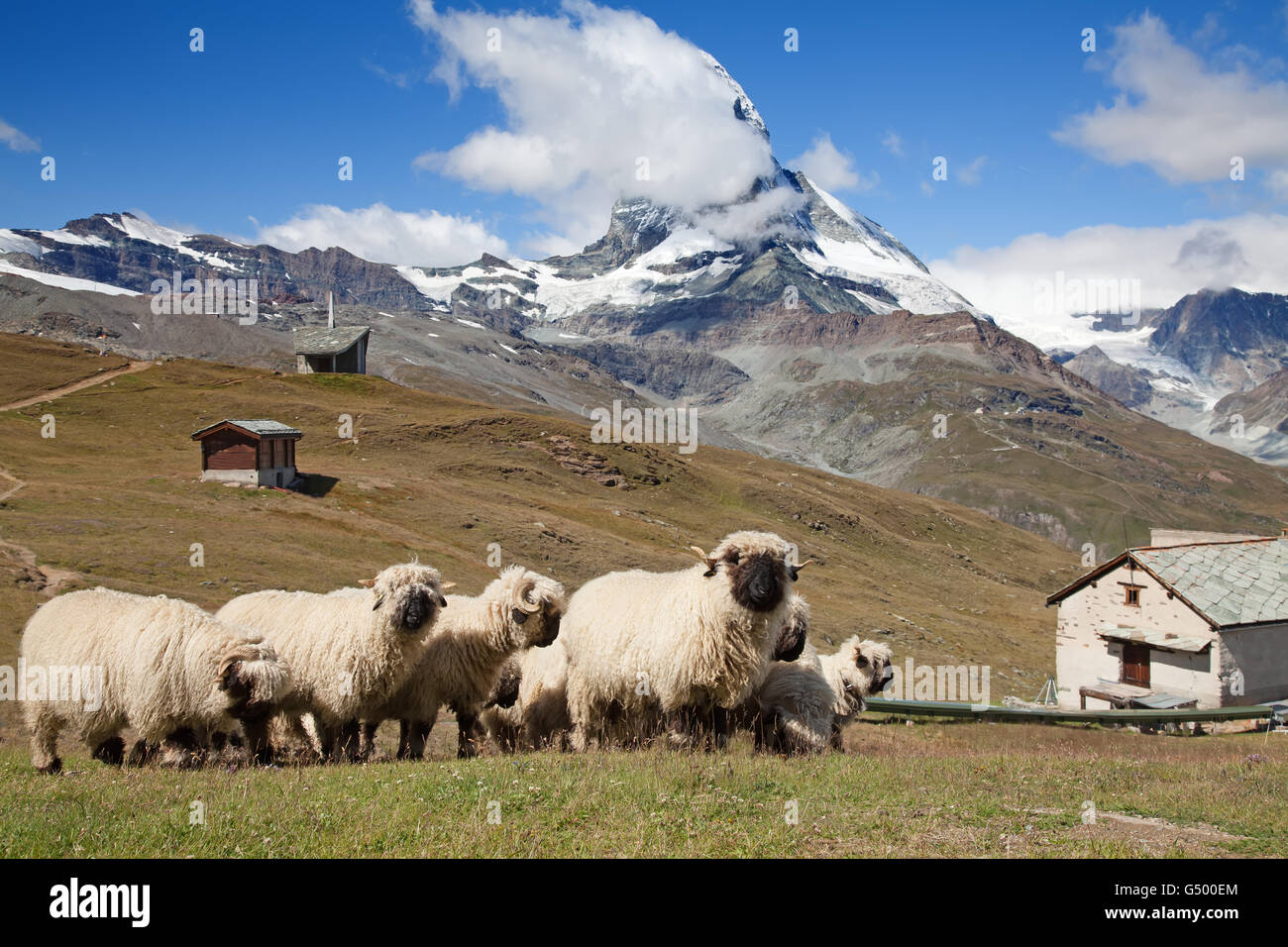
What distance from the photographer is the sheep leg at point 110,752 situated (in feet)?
44.1

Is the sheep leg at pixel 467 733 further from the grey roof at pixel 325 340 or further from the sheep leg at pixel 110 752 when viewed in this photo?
the grey roof at pixel 325 340

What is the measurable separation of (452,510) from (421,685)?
41.3 metres

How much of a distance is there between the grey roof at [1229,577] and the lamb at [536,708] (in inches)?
1384

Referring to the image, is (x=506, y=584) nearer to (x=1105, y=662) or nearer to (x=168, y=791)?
(x=168, y=791)

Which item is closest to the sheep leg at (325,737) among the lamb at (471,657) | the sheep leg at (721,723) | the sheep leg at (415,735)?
the lamb at (471,657)

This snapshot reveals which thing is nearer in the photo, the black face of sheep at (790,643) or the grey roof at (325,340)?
the black face of sheep at (790,643)

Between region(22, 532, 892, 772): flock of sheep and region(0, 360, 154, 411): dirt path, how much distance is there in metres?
79.5

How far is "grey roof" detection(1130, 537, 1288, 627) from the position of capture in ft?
131

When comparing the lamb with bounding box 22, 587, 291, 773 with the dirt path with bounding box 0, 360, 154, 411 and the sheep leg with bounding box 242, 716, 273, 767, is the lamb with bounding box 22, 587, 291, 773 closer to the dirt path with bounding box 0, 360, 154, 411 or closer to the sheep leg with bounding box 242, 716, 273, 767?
the sheep leg with bounding box 242, 716, 273, 767

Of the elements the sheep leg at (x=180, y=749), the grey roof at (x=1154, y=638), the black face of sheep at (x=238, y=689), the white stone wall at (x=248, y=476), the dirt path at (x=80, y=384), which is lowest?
the grey roof at (x=1154, y=638)

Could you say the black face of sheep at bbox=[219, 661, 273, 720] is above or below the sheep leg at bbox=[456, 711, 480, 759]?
above

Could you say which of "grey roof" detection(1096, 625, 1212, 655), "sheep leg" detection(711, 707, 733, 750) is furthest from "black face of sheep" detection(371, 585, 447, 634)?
"grey roof" detection(1096, 625, 1212, 655)

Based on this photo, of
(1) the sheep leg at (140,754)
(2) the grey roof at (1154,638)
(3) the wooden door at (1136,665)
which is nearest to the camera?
(1) the sheep leg at (140,754)
